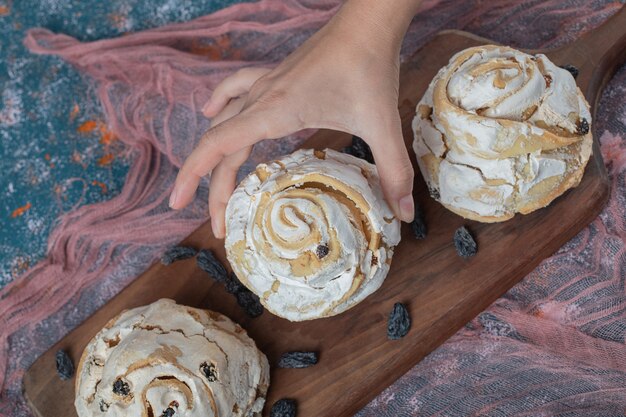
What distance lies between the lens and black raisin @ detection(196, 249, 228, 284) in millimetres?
1971

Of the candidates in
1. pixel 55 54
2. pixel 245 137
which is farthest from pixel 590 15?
pixel 55 54

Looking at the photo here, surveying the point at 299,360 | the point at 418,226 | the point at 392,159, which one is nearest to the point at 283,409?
the point at 299,360

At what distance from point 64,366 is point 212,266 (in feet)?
1.68

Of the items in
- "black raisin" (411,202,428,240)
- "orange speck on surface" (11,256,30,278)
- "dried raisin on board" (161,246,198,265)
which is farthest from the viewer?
"orange speck on surface" (11,256,30,278)

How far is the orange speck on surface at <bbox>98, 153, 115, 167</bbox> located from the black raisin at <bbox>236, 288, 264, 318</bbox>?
80 centimetres

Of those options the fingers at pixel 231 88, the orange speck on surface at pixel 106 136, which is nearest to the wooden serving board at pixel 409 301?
the fingers at pixel 231 88

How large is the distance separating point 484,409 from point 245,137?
3.33ft

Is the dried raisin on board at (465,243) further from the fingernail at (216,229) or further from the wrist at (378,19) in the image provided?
the fingernail at (216,229)

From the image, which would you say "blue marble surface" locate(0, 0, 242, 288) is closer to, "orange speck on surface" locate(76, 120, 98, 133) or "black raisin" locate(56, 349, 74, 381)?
"orange speck on surface" locate(76, 120, 98, 133)

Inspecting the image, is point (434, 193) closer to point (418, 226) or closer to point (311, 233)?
point (418, 226)

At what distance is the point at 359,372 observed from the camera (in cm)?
185

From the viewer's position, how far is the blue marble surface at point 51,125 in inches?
92.7

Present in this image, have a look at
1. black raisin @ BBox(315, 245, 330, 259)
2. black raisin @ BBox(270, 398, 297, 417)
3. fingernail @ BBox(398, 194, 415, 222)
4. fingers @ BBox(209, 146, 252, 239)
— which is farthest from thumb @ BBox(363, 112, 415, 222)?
black raisin @ BBox(270, 398, 297, 417)

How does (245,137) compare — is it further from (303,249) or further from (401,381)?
(401,381)
